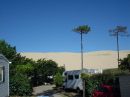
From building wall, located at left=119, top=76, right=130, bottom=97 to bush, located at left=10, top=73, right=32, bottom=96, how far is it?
1101cm

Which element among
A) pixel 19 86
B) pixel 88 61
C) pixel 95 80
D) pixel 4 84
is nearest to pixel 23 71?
pixel 19 86

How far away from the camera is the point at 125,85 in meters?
22.2

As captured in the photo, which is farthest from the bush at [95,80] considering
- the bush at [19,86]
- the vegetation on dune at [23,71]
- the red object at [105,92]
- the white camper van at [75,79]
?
the vegetation on dune at [23,71]

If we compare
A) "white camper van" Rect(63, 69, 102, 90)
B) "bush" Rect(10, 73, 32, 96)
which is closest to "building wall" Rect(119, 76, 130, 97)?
"white camper van" Rect(63, 69, 102, 90)

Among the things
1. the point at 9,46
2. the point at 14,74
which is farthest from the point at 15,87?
the point at 9,46

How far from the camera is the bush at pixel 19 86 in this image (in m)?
29.9

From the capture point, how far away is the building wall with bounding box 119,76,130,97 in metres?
22.1

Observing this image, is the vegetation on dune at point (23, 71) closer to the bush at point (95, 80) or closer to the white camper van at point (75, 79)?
the white camper van at point (75, 79)

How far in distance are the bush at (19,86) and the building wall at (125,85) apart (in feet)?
36.1

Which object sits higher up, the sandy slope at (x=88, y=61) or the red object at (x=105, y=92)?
the sandy slope at (x=88, y=61)

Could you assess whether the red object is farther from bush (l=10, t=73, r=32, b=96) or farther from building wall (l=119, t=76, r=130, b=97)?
bush (l=10, t=73, r=32, b=96)

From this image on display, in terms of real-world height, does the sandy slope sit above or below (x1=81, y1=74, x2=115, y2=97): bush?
above

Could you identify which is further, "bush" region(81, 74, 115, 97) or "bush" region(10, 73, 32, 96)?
"bush" region(10, 73, 32, 96)

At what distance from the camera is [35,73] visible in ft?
148
